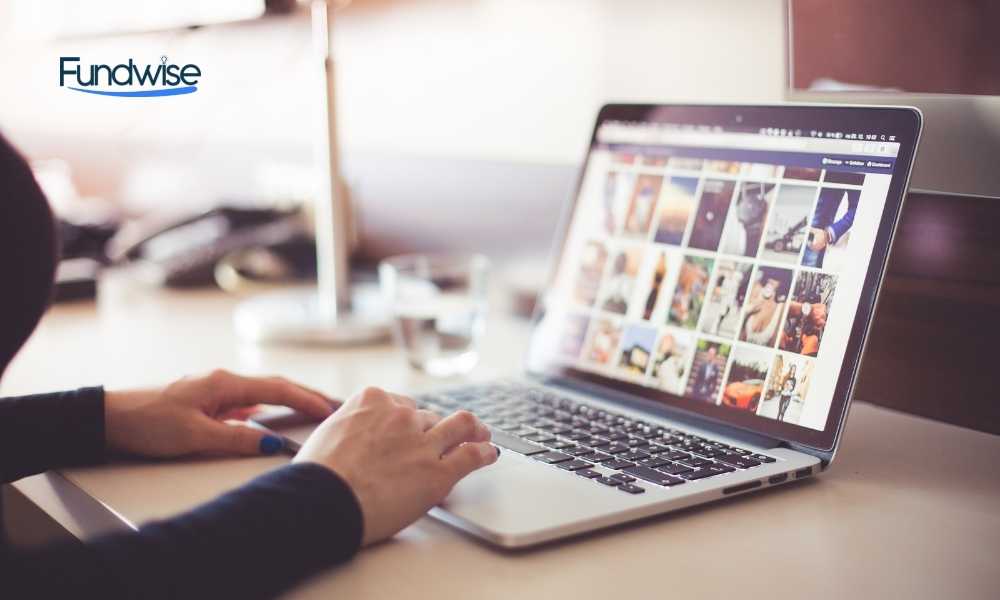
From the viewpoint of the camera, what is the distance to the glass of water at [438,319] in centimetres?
111

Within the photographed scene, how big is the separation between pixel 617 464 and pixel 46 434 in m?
0.45

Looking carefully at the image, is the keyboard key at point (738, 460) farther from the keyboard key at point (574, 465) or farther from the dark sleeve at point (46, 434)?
the dark sleeve at point (46, 434)

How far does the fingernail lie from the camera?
0.82 m

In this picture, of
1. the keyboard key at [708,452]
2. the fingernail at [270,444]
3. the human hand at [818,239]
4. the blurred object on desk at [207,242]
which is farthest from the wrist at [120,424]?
the blurred object on desk at [207,242]

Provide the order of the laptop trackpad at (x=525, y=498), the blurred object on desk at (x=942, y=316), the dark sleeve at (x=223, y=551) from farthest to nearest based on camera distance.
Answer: the blurred object on desk at (x=942, y=316) < the laptop trackpad at (x=525, y=498) < the dark sleeve at (x=223, y=551)

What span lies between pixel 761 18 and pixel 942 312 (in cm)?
41

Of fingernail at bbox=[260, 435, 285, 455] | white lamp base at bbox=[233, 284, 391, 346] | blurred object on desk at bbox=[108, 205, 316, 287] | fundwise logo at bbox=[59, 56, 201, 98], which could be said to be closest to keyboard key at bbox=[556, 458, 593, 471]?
fingernail at bbox=[260, 435, 285, 455]

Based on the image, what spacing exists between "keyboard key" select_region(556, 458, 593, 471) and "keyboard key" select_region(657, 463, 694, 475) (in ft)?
0.18

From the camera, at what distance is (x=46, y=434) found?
2.65 feet

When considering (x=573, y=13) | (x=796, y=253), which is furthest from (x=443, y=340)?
(x=573, y=13)

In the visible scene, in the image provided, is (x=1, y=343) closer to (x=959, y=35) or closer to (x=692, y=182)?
(x=692, y=182)

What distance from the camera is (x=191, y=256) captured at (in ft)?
5.37

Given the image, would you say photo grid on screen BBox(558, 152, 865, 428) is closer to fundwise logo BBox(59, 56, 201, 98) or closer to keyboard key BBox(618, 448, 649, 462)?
keyboard key BBox(618, 448, 649, 462)

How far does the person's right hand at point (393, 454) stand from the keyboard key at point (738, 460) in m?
0.17
